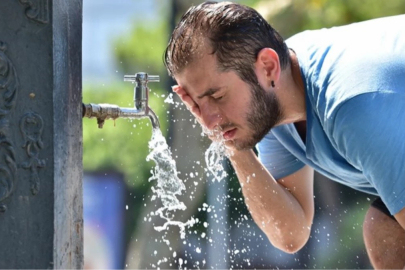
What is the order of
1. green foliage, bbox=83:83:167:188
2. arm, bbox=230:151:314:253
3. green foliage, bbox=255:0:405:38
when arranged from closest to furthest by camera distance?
arm, bbox=230:151:314:253 → green foliage, bbox=83:83:167:188 → green foliage, bbox=255:0:405:38

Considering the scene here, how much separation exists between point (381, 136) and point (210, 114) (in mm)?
545

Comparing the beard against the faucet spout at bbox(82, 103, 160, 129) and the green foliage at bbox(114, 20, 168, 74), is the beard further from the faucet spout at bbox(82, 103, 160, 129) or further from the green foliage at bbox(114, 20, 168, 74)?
the green foliage at bbox(114, 20, 168, 74)

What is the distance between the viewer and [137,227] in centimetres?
743

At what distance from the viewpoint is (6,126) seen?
212 cm

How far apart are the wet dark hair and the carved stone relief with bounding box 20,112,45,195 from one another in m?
0.57

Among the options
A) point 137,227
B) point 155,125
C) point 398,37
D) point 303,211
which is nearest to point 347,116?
point 398,37

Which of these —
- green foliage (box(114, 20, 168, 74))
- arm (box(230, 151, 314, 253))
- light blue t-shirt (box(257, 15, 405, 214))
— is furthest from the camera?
green foliage (box(114, 20, 168, 74))

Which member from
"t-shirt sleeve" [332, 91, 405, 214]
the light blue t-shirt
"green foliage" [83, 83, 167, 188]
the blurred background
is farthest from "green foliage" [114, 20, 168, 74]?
"t-shirt sleeve" [332, 91, 405, 214]

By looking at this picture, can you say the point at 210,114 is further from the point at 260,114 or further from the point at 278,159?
the point at 278,159

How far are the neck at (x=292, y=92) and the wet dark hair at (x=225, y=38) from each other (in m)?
0.04

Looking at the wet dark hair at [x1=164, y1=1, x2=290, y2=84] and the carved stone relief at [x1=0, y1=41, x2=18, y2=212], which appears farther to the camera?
the wet dark hair at [x1=164, y1=1, x2=290, y2=84]

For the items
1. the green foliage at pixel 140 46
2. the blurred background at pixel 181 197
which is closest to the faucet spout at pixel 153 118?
the blurred background at pixel 181 197

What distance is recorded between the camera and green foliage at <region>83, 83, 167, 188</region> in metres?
7.39

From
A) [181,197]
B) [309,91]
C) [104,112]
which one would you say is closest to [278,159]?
[309,91]
